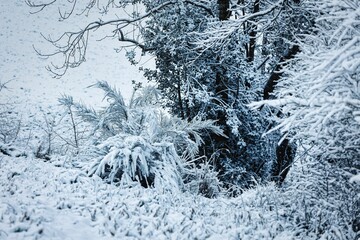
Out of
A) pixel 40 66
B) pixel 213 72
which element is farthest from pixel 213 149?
pixel 40 66

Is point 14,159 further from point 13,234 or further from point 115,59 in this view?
point 115,59

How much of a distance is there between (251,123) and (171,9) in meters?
3.66

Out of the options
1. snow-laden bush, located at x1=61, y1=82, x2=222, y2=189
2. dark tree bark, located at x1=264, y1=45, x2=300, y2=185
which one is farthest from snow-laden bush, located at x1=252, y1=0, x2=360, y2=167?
snow-laden bush, located at x1=61, y1=82, x2=222, y2=189

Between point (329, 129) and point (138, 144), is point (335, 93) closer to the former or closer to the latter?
point (329, 129)

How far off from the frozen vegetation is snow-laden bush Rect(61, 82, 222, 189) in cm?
2

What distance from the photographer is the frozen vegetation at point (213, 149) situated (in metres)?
Answer: 3.22

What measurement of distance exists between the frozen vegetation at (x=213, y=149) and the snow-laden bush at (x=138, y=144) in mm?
25

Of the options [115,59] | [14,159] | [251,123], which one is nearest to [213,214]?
[14,159]

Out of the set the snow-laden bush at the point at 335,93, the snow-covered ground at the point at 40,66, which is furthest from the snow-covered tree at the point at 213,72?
the snow-covered ground at the point at 40,66

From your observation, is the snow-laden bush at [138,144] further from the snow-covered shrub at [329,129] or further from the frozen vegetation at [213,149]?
the snow-covered shrub at [329,129]

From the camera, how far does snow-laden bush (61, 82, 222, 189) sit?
205 inches

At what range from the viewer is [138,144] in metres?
5.62

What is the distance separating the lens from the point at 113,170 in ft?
16.9

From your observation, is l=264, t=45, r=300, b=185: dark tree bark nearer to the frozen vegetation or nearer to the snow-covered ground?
the frozen vegetation
